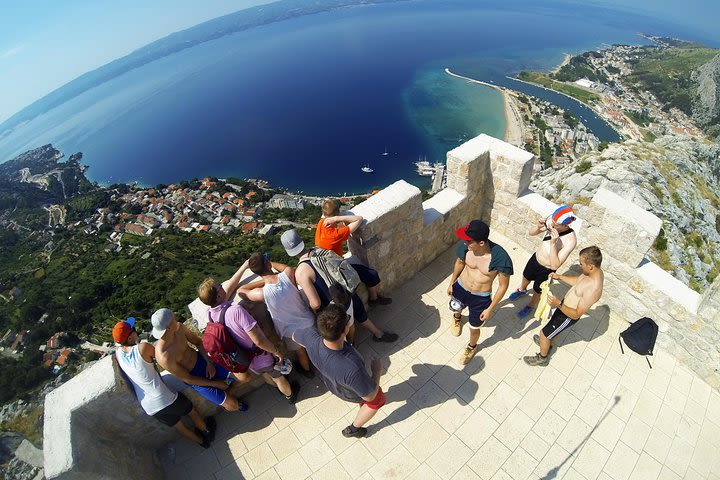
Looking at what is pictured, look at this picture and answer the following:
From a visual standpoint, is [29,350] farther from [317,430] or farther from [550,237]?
[550,237]

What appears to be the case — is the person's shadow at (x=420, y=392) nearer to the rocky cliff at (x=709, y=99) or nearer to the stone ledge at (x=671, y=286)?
the stone ledge at (x=671, y=286)

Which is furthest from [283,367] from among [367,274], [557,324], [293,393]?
[557,324]

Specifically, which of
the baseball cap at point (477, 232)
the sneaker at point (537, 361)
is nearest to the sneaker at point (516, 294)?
the sneaker at point (537, 361)

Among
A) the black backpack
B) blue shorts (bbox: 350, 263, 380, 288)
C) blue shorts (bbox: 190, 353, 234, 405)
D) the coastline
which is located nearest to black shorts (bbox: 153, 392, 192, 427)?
blue shorts (bbox: 190, 353, 234, 405)

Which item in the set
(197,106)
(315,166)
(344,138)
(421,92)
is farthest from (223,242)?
(197,106)

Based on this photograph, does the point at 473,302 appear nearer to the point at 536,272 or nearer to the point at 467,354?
the point at 467,354

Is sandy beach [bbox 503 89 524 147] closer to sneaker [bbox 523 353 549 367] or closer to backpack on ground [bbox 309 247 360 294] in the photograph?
sneaker [bbox 523 353 549 367]
